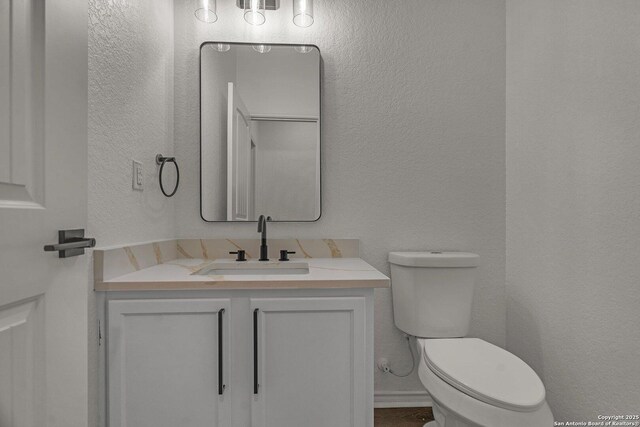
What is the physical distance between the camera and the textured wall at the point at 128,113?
1128 mm

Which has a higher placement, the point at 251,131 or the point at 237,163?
the point at 251,131

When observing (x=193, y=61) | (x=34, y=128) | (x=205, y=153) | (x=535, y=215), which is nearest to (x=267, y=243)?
(x=205, y=153)

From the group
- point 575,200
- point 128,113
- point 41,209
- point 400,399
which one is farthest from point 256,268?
point 575,200

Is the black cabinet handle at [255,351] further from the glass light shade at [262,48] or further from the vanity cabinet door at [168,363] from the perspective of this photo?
the glass light shade at [262,48]

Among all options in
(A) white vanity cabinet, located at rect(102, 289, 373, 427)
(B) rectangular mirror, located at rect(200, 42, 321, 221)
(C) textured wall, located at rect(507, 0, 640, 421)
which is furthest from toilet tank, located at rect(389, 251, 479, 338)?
(B) rectangular mirror, located at rect(200, 42, 321, 221)

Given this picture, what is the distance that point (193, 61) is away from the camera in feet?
5.85

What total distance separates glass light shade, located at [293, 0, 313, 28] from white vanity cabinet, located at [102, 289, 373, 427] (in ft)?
4.49

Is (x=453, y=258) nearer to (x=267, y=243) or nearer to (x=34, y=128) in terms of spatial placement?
(x=267, y=243)

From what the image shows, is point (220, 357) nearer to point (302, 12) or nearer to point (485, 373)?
point (485, 373)

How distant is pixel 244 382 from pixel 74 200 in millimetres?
767

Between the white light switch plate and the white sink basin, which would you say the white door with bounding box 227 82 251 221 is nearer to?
the white sink basin

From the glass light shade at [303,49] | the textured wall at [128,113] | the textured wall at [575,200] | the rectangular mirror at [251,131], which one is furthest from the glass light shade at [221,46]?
the textured wall at [575,200]

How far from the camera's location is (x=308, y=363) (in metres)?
1.16

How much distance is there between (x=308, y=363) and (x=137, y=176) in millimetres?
993
